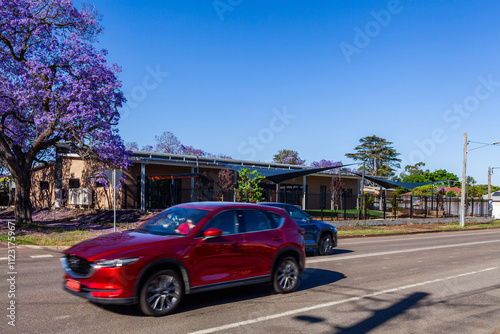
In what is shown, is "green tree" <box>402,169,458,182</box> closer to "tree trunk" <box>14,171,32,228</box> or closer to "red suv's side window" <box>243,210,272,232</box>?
"tree trunk" <box>14,171,32,228</box>

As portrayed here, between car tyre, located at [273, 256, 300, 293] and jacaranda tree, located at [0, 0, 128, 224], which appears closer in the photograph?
car tyre, located at [273, 256, 300, 293]

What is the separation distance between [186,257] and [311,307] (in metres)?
2.21

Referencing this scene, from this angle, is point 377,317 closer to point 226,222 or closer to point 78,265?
point 226,222

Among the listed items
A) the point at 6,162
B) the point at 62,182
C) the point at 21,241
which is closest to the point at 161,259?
the point at 21,241

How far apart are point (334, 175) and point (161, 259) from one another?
43.7 meters

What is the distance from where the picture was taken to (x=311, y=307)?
7.05 meters

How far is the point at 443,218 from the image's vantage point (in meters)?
39.2

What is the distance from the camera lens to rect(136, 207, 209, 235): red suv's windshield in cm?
684

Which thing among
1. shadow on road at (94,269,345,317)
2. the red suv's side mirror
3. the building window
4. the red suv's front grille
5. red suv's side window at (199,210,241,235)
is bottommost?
shadow on road at (94,269,345,317)

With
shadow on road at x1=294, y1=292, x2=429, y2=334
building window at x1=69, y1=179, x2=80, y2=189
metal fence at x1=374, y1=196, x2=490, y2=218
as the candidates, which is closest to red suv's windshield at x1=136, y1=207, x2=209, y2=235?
shadow on road at x1=294, y1=292, x2=429, y2=334

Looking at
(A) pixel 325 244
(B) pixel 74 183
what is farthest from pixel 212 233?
(B) pixel 74 183

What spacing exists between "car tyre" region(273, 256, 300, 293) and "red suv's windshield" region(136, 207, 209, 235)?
181 centimetres

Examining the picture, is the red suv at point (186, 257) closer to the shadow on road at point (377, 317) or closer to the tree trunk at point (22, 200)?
the shadow on road at point (377, 317)

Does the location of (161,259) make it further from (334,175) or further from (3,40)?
(334,175)
